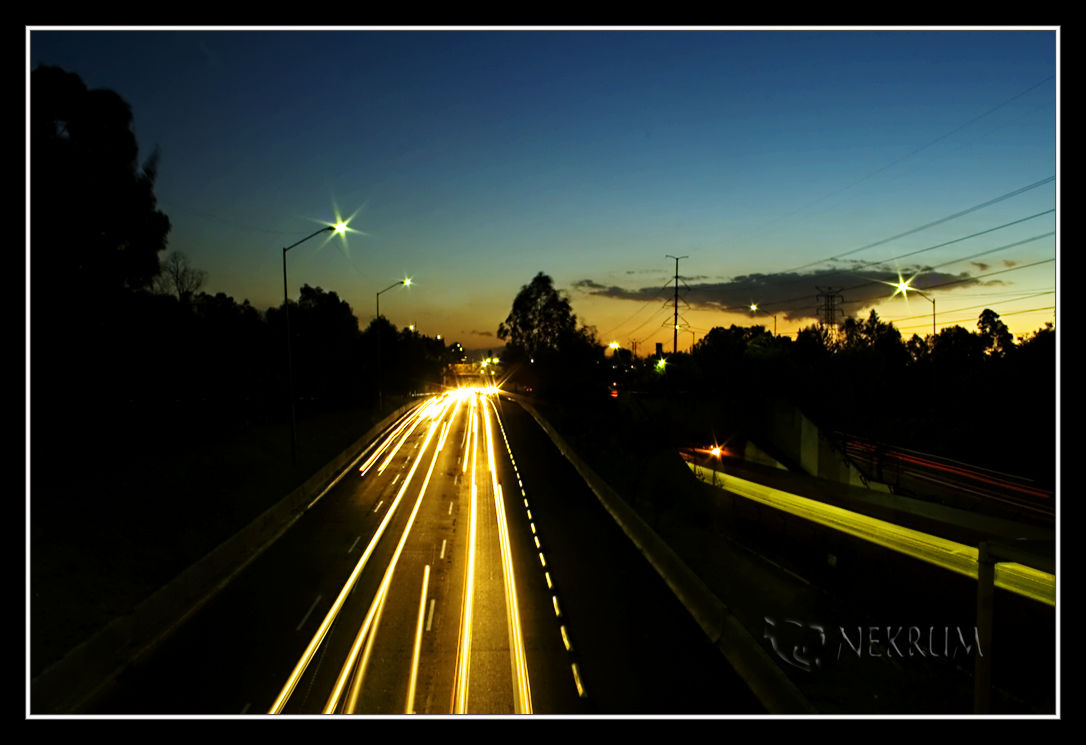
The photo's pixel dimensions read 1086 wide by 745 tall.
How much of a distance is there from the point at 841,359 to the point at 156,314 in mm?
57484

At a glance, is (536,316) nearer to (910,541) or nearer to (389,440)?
(389,440)

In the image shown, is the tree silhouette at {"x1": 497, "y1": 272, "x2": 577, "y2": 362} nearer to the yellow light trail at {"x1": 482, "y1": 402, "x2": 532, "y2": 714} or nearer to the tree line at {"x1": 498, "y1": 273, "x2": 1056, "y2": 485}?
the tree line at {"x1": 498, "y1": 273, "x2": 1056, "y2": 485}

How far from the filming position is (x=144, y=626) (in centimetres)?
1134

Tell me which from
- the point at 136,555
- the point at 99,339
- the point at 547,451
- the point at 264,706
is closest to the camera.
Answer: the point at 264,706

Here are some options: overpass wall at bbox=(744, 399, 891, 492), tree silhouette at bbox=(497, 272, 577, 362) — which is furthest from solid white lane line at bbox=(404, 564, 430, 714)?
tree silhouette at bbox=(497, 272, 577, 362)

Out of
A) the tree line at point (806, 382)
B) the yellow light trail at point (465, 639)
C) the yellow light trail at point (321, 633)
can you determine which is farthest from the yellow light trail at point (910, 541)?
the yellow light trail at point (321, 633)

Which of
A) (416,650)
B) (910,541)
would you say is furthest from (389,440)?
(416,650)

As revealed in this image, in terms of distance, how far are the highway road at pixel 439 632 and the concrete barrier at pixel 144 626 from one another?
268 millimetres

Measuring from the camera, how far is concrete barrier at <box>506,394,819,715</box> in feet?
29.8

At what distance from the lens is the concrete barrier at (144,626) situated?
8719 millimetres

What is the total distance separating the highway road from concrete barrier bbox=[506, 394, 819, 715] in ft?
0.77
